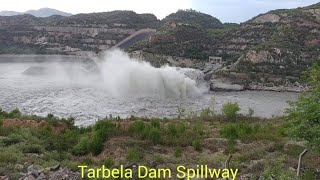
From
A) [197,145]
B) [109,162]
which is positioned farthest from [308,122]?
[109,162]

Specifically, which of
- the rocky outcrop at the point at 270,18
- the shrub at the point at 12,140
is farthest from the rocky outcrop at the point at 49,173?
the rocky outcrop at the point at 270,18

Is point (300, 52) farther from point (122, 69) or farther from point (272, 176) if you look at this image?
point (272, 176)

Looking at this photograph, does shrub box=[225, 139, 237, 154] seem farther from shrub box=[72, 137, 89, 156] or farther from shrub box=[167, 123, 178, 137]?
shrub box=[72, 137, 89, 156]

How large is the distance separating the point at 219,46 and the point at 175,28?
1364 centimetres

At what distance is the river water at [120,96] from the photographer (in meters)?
53.4

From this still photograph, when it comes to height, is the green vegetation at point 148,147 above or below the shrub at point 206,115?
above

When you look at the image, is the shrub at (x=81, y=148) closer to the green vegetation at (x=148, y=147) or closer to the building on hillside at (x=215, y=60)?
the green vegetation at (x=148, y=147)

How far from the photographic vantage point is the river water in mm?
53406

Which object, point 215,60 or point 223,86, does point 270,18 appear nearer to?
point 215,60

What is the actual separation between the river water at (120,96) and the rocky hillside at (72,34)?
221 ft

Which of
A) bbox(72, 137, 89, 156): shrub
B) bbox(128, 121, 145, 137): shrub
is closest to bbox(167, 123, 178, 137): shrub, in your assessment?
bbox(128, 121, 145, 137): shrub

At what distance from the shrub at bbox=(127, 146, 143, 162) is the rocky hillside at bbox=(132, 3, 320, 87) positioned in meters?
69.0

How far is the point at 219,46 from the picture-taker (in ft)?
388

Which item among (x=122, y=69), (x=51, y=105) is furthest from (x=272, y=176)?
(x=122, y=69)
